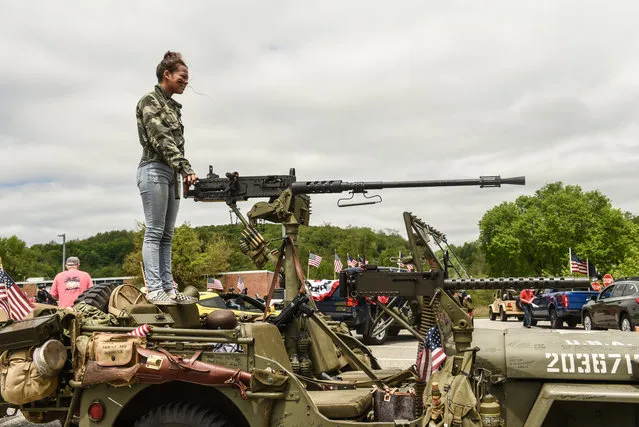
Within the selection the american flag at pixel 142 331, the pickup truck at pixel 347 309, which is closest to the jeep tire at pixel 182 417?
the american flag at pixel 142 331

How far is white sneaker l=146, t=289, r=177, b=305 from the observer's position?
502cm

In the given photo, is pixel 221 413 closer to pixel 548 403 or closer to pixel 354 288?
pixel 354 288

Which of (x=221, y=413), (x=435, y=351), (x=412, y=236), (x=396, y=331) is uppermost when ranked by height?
(x=412, y=236)

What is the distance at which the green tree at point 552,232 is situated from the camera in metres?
48.7

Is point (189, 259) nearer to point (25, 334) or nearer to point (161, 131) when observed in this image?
point (161, 131)

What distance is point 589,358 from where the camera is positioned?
157 inches

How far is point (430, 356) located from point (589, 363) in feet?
3.89

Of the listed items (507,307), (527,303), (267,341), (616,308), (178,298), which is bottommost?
(507,307)

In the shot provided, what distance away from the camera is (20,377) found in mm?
4230

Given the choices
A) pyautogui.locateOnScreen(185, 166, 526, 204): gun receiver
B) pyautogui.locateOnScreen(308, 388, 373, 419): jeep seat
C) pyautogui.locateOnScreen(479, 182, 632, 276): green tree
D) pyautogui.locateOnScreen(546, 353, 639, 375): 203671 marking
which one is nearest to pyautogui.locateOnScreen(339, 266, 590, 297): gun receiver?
pyautogui.locateOnScreen(308, 388, 373, 419): jeep seat

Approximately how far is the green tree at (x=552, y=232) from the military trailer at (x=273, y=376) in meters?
46.2

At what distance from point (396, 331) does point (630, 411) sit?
1416cm

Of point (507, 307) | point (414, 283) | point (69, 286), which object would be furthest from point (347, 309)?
point (507, 307)

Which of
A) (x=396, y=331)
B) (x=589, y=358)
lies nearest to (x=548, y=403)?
(x=589, y=358)
